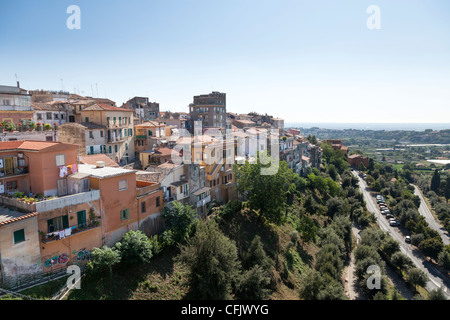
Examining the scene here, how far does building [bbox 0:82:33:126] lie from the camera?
26.8 metres

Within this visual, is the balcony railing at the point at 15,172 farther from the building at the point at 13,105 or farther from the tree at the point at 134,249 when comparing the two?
the building at the point at 13,105

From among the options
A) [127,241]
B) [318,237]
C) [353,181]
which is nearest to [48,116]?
[127,241]

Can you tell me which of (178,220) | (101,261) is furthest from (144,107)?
(101,261)

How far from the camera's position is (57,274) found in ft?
55.3

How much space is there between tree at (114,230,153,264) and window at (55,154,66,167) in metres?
6.75

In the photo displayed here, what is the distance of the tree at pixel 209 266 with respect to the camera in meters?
18.8

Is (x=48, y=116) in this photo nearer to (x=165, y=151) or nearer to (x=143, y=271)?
(x=165, y=151)

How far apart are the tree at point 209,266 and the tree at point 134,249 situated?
2.47 metres

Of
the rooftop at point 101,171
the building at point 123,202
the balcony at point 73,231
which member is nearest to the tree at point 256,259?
the building at point 123,202

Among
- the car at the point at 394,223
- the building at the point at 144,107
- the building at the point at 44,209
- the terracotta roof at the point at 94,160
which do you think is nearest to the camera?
the building at the point at 44,209

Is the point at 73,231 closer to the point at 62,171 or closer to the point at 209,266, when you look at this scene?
the point at 62,171

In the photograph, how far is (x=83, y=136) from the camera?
32.7 m
